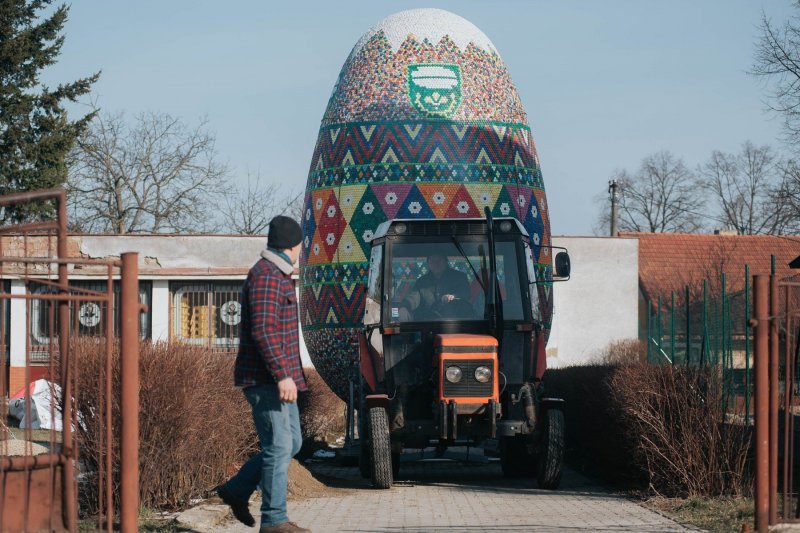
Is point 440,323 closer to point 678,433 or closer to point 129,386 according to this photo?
point 678,433

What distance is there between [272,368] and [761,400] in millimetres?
2902

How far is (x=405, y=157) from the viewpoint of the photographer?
48.4 feet

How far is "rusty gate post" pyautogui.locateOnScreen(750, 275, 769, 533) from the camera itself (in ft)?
23.4

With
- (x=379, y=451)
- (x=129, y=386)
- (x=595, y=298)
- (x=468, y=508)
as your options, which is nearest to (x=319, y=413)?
(x=379, y=451)

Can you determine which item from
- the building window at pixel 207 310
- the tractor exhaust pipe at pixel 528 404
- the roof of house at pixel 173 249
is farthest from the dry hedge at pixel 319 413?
the roof of house at pixel 173 249

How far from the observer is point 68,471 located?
666 cm

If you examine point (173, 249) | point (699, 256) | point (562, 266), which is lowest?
point (562, 266)

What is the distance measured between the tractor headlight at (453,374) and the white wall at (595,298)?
22.5 meters

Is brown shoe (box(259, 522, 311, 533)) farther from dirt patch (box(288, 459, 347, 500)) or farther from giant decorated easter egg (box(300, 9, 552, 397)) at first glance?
giant decorated easter egg (box(300, 9, 552, 397))

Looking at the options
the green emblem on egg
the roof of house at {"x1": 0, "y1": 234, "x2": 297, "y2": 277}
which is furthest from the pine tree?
the green emblem on egg

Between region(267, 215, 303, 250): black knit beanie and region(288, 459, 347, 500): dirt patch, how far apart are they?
393 cm

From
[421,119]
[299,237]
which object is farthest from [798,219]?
[299,237]

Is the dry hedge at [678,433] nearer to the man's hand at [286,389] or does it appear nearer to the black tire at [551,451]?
the black tire at [551,451]

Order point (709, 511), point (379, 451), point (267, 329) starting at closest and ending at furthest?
point (267, 329) → point (709, 511) → point (379, 451)
